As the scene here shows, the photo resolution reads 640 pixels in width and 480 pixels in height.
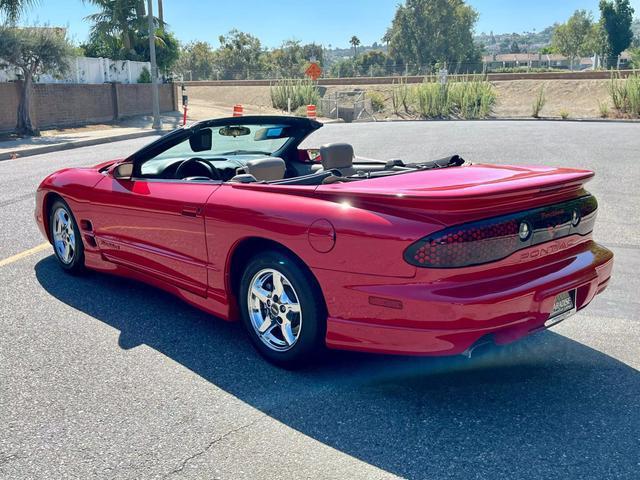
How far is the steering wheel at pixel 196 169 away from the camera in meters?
4.82

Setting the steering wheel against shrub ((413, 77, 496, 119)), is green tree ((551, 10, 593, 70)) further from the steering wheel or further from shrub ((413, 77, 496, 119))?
the steering wheel

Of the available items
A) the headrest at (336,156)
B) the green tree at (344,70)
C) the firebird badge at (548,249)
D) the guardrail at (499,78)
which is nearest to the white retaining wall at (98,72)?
the guardrail at (499,78)

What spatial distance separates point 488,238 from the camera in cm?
338

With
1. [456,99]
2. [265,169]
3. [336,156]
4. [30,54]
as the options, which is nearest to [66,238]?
[265,169]

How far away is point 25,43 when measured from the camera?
21.9 meters

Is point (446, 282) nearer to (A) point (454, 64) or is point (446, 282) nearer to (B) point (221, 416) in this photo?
(B) point (221, 416)

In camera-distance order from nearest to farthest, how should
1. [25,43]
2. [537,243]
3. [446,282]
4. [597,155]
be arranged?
1. [446,282]
2. [537,243]
3. [597,155]
4. [25,43]

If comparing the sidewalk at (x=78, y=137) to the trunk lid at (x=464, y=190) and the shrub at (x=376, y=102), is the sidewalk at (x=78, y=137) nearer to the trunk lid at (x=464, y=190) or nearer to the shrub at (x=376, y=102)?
the shrub at (x=376, y=102)

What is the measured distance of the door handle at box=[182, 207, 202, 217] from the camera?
4343 millimetres

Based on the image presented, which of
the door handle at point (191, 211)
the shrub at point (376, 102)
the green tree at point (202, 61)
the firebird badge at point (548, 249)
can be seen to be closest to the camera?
the firebird badge at point (548, 249)

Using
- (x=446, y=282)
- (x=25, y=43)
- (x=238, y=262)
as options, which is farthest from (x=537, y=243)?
(x=25, y=43)

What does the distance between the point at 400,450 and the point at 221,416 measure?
37.4 inches

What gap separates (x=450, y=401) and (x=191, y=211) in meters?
2.04

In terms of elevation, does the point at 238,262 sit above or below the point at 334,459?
above
